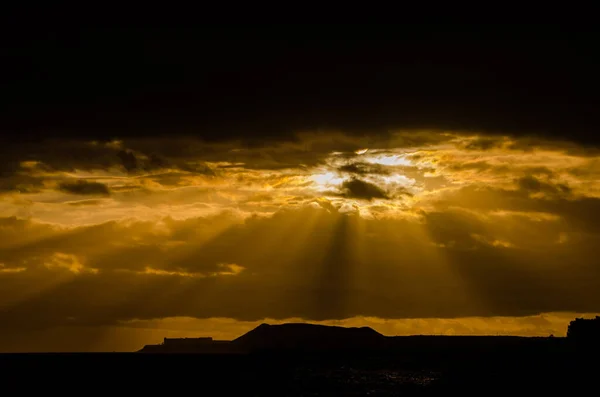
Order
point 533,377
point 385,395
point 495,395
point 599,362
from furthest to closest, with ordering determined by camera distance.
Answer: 1. point 599,362
2. point 533,377
3. point 385,395
4. point 495,395

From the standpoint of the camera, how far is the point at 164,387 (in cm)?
15338

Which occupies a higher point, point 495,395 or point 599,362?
point 599,362

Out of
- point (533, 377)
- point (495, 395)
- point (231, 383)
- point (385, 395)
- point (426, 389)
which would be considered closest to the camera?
point (495, 395)

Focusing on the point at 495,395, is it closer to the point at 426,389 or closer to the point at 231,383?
the point at 426,389

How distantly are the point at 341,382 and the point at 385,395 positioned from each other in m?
34.7

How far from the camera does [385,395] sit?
405 ft

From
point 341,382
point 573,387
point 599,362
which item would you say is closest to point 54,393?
point 341,382

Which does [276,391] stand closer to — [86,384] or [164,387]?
[164,387]

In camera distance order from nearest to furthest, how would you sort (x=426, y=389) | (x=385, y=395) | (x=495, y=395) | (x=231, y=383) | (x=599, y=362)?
(x=495, y=395) < (x=385, y=395) < (x=426, y=389) < (x=599, y=362) < (x=231, y=383)

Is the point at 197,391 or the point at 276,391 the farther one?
A: the point at 197,391

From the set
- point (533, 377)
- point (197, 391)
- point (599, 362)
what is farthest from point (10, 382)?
point (599, 362)

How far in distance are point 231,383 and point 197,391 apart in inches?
874

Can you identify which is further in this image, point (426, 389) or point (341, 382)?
point (341, 382)

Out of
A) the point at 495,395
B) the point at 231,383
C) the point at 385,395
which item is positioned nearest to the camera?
the point at 495,395
